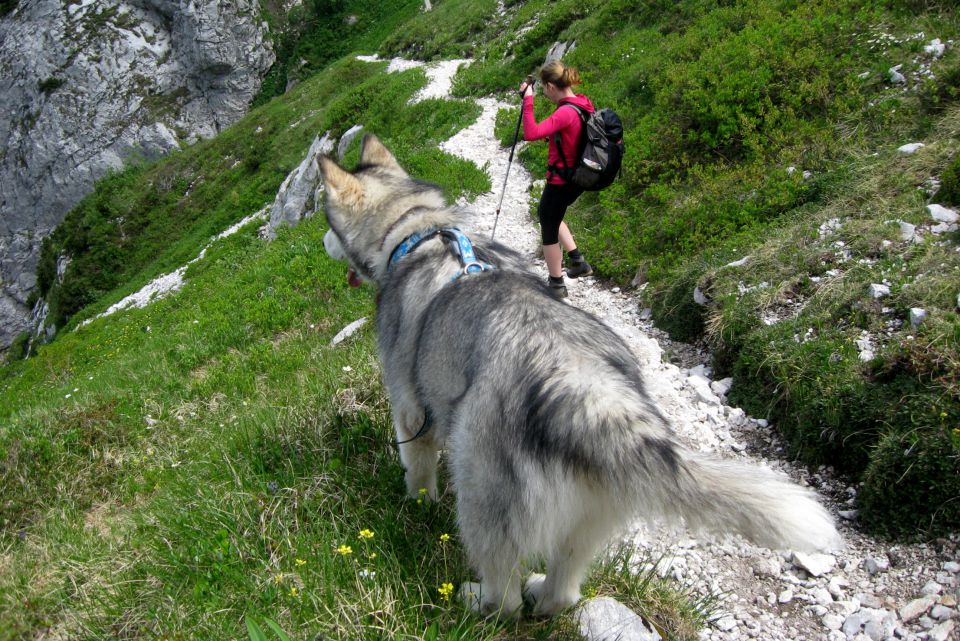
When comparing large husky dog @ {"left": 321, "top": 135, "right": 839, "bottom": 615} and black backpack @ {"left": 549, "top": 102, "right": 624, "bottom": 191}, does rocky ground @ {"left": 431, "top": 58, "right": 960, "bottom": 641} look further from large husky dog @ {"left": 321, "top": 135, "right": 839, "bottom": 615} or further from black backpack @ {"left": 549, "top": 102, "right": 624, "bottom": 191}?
black backpack @ {"left": 549, "top": 102, "right": 624, "bottom": 191}

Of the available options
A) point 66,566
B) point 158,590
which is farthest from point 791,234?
point 66,566

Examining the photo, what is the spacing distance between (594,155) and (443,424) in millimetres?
3954

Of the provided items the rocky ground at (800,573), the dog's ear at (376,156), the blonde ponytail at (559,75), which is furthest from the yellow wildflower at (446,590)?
the blonde ponytail at (559,75)

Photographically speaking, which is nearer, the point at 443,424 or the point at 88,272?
the point at 443,424

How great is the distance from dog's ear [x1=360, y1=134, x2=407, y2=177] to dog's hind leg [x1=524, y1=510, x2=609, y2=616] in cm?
342

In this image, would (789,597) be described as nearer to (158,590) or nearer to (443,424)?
(443,424)

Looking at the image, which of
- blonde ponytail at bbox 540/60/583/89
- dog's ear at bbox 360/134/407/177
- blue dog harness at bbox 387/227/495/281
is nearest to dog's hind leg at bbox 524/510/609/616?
blue dog harness at bbox 387/227/495/281

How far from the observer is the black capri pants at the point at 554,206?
258 inches

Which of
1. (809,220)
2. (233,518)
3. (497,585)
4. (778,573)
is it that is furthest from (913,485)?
(233,518)

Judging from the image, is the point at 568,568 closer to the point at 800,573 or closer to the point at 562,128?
the point at 800,573

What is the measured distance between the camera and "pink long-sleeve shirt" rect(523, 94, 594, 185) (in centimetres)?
600

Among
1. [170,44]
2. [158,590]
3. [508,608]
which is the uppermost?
[170,44]

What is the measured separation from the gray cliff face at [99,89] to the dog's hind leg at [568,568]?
47.8 m

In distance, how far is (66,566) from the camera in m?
3.77
